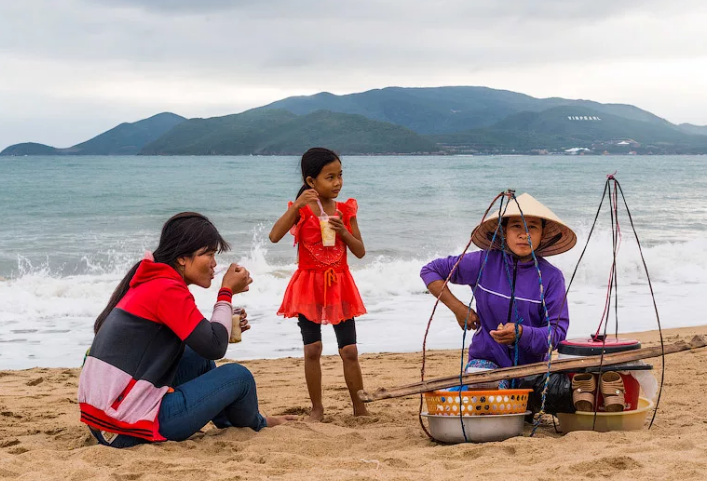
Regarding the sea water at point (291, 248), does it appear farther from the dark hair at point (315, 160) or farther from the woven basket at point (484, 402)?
the woven basket at point (484, 402)

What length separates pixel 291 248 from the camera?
14883 millimetres

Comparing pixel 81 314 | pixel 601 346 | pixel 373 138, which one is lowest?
pixel 81 314

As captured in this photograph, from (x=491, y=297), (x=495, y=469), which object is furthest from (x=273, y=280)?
(x=495, y=469)

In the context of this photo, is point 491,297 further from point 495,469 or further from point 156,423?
point 156,423

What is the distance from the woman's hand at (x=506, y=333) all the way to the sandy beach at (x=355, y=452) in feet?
1.55

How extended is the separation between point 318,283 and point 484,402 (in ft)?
4.16

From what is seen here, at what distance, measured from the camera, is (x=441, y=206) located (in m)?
23.9

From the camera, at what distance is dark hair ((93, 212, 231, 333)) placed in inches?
131

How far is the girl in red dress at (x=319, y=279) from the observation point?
13.8ft

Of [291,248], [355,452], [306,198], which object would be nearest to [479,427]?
[355,452]

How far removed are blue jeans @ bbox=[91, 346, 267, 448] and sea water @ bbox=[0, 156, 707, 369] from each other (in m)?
1.64

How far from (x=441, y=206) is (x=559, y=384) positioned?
20522 millimetres

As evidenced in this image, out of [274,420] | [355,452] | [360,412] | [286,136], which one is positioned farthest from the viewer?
[286,136]

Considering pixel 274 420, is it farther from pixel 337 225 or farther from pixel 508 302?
pixel 508 302
